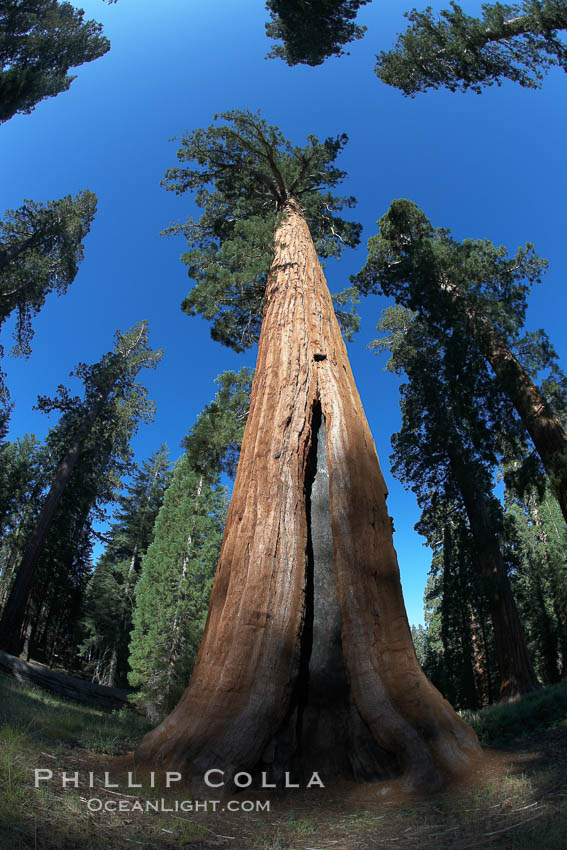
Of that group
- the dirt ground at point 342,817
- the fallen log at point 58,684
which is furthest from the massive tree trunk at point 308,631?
the fallen log at point 58,684

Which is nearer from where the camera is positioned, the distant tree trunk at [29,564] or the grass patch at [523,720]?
the grass patch at [523,720]

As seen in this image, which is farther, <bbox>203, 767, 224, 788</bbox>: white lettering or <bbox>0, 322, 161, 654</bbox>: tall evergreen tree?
<bbox>0, 322, 161, 654</bbox>: tall evergreen tree

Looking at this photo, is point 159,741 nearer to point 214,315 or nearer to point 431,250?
point 214,315

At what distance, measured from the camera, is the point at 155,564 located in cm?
1486

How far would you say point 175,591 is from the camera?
14.6 m

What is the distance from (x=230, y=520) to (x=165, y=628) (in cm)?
1190

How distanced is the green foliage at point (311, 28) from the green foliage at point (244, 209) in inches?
236

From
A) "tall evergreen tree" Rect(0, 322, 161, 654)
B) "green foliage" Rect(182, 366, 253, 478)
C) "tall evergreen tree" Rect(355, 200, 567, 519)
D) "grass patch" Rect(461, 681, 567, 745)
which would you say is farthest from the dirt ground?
"tall evergreen tree" Rect(0, 322, 161, 654)

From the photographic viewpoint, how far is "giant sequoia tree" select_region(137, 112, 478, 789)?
2.96 metres

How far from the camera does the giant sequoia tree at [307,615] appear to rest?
2.96 metres

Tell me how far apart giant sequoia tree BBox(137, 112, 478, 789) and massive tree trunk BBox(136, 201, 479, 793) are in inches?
0.4

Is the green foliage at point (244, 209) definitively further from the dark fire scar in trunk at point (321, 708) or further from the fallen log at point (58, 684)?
the fallen log at point (58, 684)

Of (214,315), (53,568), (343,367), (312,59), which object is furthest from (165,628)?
(312,59)

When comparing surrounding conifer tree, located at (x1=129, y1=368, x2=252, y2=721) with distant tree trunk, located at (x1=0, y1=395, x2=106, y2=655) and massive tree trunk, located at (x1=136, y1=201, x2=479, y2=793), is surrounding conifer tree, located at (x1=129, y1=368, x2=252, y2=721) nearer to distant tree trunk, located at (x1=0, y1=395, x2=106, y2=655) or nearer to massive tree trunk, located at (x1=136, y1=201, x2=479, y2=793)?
distant tree trunk, located at (x1=0, y1=395, x2=106, y2=655)
